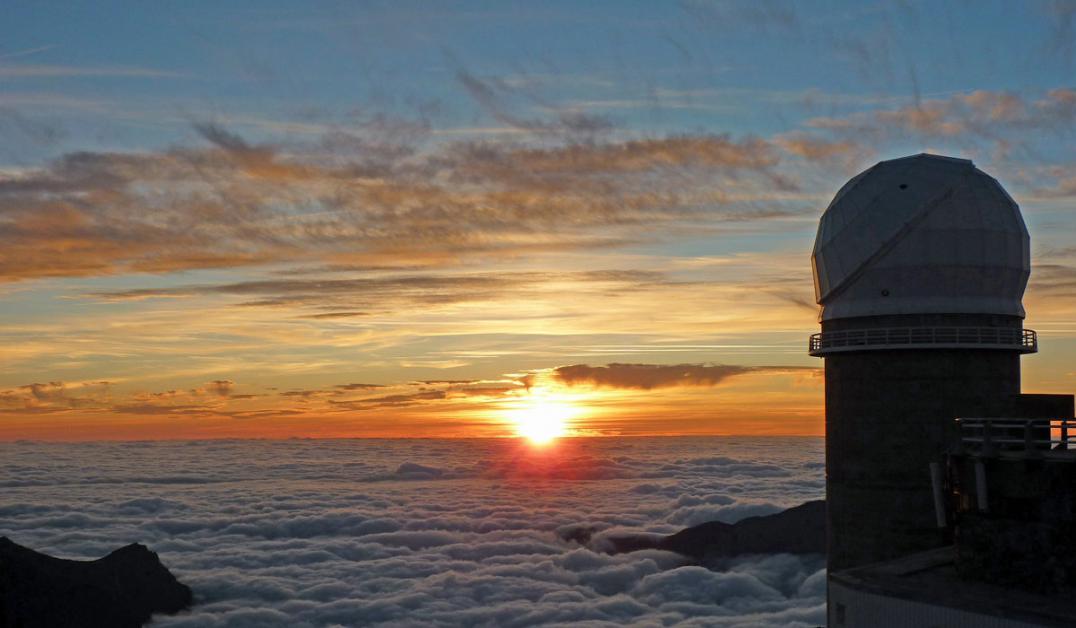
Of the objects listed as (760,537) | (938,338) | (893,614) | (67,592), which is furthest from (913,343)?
(760,537)

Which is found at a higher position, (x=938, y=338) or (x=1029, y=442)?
(x=938, y=338)

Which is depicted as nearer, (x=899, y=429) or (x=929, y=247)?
(x=899, y=429)

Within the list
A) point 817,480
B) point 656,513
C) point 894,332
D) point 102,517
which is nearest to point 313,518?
point 102,517

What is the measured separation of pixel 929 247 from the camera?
111 ft

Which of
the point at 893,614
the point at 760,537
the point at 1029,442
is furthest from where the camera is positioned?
the point at 760,537

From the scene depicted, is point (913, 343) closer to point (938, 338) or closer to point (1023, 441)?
point (938, 338)

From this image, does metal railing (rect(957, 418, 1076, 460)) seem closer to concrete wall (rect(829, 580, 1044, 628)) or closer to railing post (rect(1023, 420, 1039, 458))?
railing post (rect(1023, 420, 1039, 458))

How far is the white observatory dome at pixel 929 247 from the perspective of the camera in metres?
33.5

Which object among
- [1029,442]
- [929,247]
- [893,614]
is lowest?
[893,614]

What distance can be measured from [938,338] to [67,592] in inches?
1753

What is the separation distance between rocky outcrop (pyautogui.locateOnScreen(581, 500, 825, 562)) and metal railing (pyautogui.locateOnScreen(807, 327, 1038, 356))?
1915 inches

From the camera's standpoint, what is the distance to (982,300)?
3341 cm

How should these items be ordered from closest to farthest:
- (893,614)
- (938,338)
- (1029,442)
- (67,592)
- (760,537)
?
(893,614), (1029,442), (938,338), (67,592), (760,537)

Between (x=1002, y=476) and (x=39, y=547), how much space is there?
3801 inches
